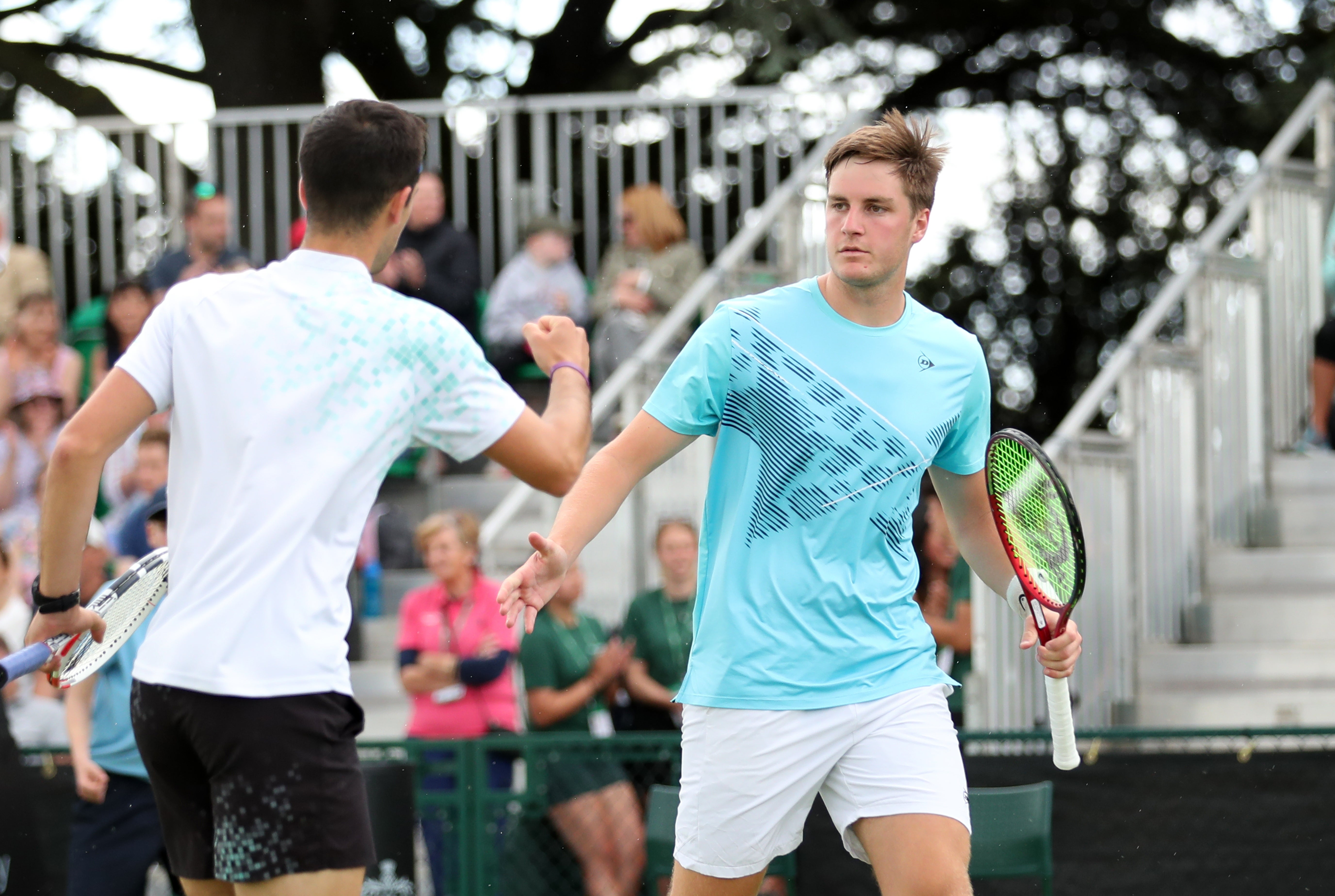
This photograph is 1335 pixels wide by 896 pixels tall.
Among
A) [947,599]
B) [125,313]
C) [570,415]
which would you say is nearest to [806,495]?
[570,415]

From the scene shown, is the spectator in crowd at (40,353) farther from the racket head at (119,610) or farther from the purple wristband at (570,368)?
the purple wristband at (570,368)

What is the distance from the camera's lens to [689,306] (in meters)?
8.79

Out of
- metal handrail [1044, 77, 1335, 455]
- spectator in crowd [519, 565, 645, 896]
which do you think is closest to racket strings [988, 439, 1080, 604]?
spectator in crowd [519, 565, 645, 896]

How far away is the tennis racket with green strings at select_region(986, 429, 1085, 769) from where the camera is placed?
12.3 feet

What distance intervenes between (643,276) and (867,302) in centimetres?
526

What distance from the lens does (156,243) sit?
1155cm

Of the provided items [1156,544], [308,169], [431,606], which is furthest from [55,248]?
[308,169]

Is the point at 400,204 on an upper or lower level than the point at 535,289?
upper

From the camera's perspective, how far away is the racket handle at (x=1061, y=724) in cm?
372

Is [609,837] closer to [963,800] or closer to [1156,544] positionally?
[963,800]

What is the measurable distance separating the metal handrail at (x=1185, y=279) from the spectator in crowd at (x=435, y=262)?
11.5 feet

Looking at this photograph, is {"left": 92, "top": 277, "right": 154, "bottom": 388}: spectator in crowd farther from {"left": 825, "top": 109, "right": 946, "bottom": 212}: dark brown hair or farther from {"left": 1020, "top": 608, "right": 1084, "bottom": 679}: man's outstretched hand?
{"left": 1020, "top": 608, "right": 1084, "bottom": 679}: man's outstretched hand

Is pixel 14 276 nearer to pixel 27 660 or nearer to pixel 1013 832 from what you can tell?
pixel 27 660

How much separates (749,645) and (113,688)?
3.35 metres
